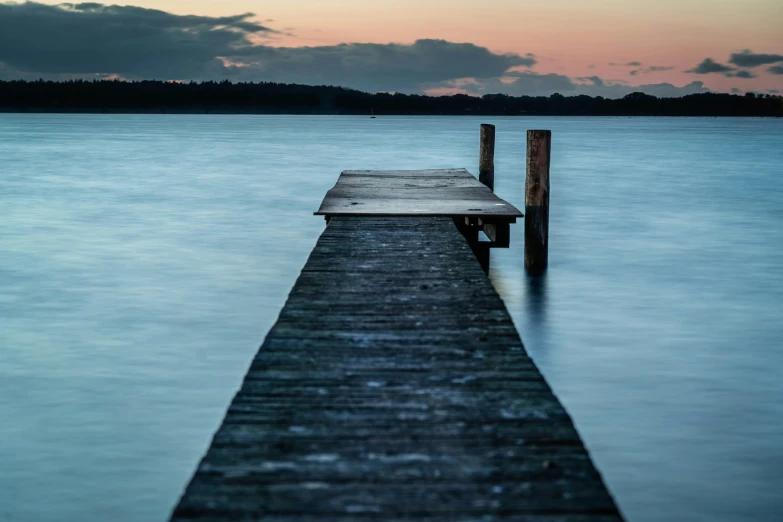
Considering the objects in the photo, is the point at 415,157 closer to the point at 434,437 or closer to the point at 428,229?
the point at 428,229

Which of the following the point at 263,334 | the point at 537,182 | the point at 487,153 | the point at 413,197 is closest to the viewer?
the point at 263,334

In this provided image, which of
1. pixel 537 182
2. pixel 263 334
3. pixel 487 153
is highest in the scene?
pixel 487 153

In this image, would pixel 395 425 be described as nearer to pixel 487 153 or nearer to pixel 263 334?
pixel 263 334

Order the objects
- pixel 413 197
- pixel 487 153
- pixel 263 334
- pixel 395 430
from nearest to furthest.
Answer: pixel 395 430 < pixel 263 334 < pixel 413 197 < pixel 487 153

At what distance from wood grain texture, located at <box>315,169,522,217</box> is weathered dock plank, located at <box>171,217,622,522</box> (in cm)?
377

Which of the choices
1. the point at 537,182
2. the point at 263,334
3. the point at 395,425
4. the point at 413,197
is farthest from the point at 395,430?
the point at 413,197

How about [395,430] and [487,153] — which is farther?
[487,153]

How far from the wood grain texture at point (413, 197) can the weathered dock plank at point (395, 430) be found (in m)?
3.77

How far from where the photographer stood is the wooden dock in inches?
91.4

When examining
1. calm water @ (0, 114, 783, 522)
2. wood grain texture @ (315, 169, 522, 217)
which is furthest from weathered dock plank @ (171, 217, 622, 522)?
wood grain texture @ (315, 169, 522, 217)

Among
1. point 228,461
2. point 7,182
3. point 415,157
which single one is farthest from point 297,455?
point 415,157

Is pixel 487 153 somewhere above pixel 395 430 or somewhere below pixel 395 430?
above

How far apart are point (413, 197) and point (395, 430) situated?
7.46 m

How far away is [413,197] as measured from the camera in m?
10.2
